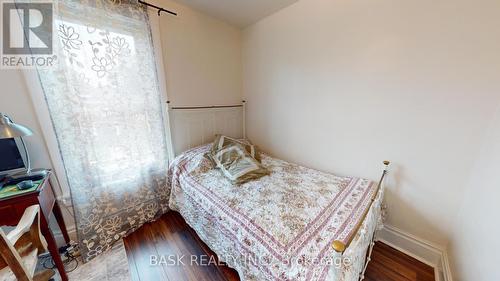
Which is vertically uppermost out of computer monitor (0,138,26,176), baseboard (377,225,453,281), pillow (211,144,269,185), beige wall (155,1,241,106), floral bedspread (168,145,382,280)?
beige wall (155,1,241,106)

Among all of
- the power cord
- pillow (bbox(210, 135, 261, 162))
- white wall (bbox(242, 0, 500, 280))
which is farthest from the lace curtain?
white wall (bbox(242, 0, 500, 280))

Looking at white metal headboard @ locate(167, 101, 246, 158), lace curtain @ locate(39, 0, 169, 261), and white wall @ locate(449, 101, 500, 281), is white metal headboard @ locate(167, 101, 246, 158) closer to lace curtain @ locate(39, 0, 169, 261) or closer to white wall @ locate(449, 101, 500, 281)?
lace curtain @ locate(39, 0, 169, 261)

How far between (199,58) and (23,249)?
89.1 inches

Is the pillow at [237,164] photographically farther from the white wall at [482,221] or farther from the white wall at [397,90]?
the white wall at [482,221]

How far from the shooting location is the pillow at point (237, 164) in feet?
6.15

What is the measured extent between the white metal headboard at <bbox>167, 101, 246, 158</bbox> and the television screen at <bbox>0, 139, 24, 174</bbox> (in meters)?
1.16

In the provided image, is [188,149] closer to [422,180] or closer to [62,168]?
[62,168]

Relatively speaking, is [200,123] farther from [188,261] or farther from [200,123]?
[188,261]

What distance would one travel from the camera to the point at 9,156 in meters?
1.33

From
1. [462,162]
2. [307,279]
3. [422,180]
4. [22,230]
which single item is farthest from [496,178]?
[22,230]

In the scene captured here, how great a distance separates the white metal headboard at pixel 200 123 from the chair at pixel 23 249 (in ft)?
4.26

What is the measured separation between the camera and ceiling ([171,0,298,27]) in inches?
79.5

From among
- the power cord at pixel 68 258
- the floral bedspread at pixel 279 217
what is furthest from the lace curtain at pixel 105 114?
the floral bedspread at pixel 279 217

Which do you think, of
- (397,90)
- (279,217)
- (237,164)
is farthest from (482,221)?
(237,164)
